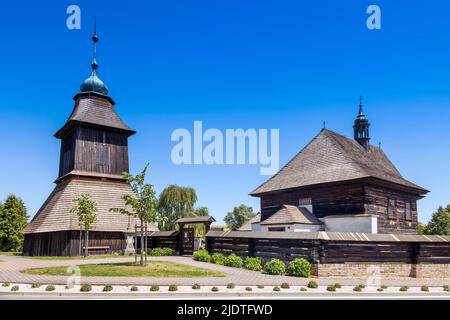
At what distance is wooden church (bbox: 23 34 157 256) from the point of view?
31.5m

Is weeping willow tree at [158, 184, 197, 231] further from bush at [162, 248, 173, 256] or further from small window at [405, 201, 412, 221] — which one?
small window at [405, 201, 412, 221]

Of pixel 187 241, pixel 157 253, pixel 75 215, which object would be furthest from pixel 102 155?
pixel 187 241

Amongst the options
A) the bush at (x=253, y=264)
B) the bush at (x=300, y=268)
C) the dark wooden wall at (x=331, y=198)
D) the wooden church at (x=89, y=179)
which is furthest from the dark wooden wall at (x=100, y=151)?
the bush at (x=300, y=268)

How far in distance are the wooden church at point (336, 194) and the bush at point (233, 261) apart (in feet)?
17.7

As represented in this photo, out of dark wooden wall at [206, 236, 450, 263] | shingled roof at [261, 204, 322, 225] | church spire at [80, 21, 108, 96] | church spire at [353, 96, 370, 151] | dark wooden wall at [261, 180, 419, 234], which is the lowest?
dark wooden wall at [206, 236, 450, 263]

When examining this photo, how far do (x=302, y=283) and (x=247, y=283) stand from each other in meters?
2.42

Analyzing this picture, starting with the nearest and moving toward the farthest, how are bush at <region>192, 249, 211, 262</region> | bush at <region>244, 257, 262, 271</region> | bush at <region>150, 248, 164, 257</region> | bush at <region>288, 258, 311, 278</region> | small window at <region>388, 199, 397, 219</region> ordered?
1. bush at <region>288, 258, 311, 278</region>
2. bush at <region>244, 257, 262, 271</region>
3. bush at <region>192, 249, 211, 262</region>
4. small window at <region>388, 199, 397, 219</region>
5. bush at <region>150, 248, 164, 257</region>

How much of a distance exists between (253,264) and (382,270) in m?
6.61

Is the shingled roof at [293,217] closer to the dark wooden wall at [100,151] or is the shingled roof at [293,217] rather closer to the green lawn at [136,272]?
the green lawn at [136,272]

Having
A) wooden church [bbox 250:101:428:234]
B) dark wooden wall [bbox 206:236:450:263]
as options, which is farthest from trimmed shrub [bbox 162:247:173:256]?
dark wooden wall [bbox 206:236:450:263]

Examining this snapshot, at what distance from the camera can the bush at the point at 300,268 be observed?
16952 millimetres

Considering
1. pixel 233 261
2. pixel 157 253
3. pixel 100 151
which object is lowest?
pixel 157 253

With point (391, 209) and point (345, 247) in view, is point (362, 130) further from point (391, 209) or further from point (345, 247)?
point (345, 247)

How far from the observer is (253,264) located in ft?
65.5
